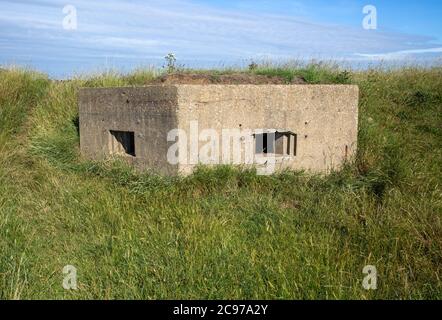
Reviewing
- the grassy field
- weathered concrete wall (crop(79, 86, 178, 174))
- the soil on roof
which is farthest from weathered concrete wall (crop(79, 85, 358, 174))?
the soil on roof

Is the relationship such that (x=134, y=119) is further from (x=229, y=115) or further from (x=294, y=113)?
(x=294, y=113)

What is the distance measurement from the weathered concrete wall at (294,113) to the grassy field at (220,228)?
301 millimetres

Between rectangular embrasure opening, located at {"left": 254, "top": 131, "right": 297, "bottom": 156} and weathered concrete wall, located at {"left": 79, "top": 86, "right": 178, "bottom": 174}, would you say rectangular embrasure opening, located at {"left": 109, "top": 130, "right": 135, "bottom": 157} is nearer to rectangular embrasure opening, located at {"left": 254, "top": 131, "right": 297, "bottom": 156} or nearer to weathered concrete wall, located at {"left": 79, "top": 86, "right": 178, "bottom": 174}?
weathered concrete wall, located at {"left": 79, "top": 86, "right": 178, "bottom": 174}

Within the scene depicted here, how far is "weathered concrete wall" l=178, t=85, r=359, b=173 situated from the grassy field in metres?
0.30

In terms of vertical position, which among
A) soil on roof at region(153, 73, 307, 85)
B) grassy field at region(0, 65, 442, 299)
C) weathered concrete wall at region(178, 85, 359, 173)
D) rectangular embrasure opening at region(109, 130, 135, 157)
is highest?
soil on roof at region(153, 73, 307, 85)

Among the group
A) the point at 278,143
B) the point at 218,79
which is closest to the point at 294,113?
the point at 278,143

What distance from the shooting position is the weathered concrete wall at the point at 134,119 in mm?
4758

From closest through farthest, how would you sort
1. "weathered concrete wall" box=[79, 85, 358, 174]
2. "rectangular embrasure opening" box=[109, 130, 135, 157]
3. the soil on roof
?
"weathered concrete wall" box=[79, 85, 358, 174]
"rectangular embrasure opening" box=[109, 130, 135, 157]
the soil on roof

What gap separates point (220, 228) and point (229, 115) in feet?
5.72

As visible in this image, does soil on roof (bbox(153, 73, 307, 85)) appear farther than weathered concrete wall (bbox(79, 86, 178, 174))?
Yes

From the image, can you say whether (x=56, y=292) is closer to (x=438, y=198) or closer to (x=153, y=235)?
(x=153, y=235)

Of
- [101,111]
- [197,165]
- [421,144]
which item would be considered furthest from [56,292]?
[421,144]

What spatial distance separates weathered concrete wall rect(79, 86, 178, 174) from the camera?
15.6ft
